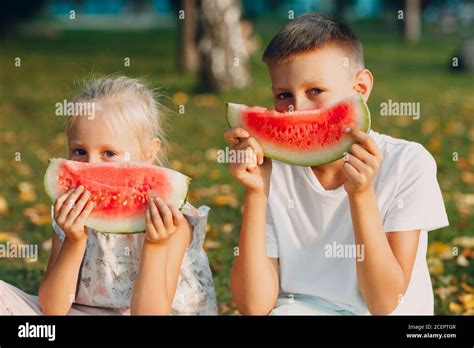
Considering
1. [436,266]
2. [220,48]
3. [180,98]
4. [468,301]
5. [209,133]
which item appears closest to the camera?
[468,301]

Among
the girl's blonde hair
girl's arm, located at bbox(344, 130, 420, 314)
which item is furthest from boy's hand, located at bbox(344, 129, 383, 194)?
the girl's blonde hair

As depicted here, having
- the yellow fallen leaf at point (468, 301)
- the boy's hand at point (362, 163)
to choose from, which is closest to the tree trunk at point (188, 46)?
the yellow fallen leaf at point (468, 301)

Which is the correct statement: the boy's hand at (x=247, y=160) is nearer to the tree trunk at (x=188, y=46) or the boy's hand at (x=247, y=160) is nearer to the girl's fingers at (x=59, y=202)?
the girl's fingers at (x=59, y=202)

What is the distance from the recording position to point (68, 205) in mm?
3057

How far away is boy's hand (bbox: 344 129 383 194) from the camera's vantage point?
2945 mm

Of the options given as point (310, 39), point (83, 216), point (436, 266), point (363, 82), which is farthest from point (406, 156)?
point (436, 266)

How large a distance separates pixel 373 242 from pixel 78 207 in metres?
0.99

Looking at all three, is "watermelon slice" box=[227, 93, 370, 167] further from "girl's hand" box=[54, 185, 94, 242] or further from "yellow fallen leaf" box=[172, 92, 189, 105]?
"yellow fallen leaf" box=[172, 92, 189, 105]

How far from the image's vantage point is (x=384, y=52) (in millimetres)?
19953

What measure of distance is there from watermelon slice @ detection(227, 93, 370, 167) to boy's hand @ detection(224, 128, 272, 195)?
0.11 metres

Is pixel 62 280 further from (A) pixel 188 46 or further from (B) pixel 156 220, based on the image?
(A) pixel 188 46

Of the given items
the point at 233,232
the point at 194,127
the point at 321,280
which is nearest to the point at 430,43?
the point at 194,127

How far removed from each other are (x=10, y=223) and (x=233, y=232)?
1.52 m
